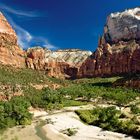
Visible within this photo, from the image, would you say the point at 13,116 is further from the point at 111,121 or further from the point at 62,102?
the point at 62,102

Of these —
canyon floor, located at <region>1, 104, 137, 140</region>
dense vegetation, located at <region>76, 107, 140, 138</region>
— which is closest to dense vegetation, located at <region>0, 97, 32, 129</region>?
canyon floor, located at <region>1, 104, 137, 140</region>

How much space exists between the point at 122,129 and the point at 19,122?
30.0 metres

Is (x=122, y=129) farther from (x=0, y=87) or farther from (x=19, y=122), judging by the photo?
(x=0, y=87)

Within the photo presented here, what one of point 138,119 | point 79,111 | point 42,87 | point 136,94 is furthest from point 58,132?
point 42,87

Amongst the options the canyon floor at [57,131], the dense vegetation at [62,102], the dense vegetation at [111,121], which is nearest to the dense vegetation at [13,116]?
the dense vegetation at [62,102]

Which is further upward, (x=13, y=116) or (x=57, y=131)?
(x=13, y=116)

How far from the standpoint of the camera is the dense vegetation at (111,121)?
89.9m

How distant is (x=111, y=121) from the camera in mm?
100250

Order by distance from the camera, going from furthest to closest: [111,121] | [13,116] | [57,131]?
[13,116], [111,121], [57,131]

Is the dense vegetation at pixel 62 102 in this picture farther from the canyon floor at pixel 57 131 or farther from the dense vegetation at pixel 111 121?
the canyon floor at pixel 57 131

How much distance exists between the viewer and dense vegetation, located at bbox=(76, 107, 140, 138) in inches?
3538

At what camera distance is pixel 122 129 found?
9206cm

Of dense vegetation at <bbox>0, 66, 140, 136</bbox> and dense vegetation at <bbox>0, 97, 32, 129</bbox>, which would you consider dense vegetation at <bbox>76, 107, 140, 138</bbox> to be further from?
dense vegetation at <bbox>0, 97, 32, 129</bbox>

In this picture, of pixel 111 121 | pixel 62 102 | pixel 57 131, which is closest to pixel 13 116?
pixel 57 131
